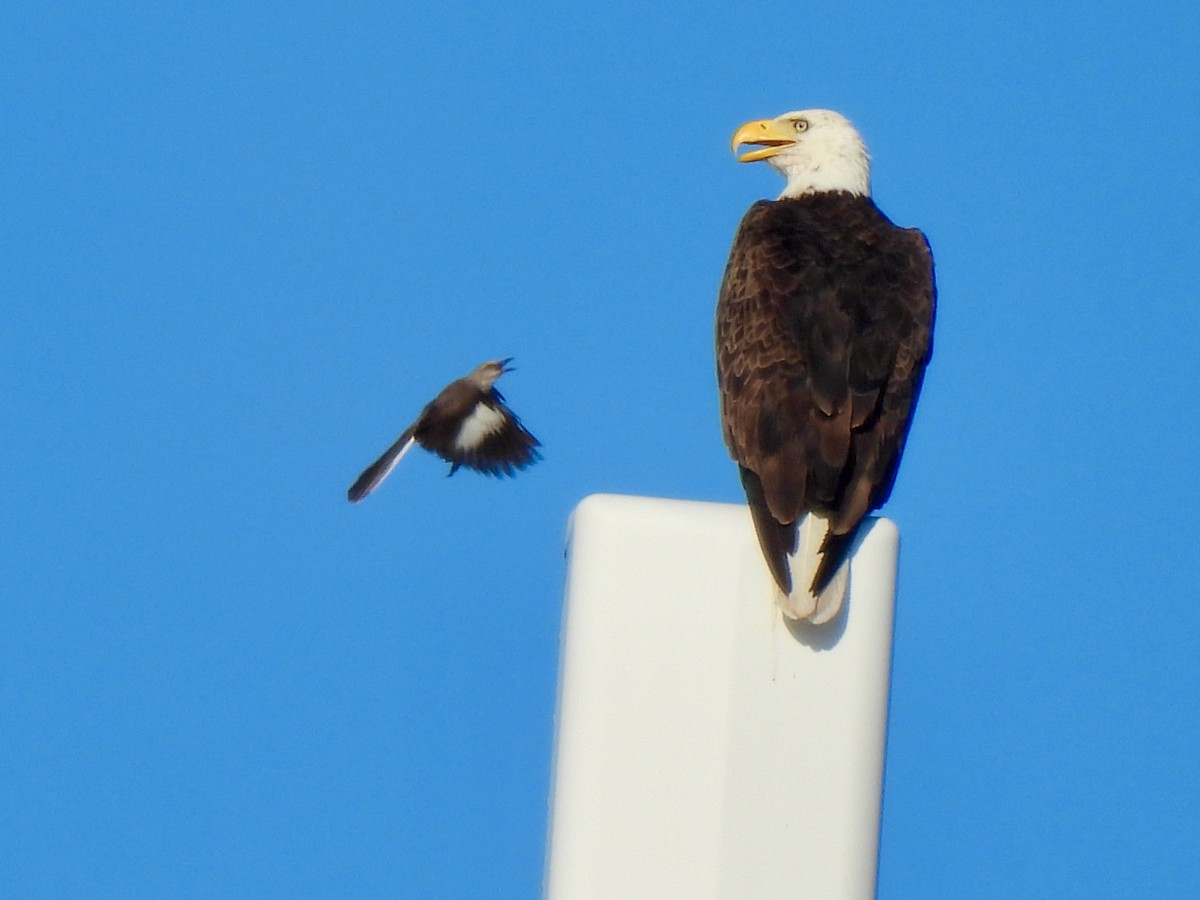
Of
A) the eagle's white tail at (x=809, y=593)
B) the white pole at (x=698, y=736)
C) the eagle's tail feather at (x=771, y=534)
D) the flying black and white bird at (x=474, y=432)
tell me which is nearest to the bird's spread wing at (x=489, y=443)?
the flying black and white bird at (x=474, y=432)

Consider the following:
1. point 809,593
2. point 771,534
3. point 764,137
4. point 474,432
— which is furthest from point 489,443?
point 809,593

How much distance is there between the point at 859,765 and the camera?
339cm

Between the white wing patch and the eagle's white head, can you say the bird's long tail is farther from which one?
the eagle's white head

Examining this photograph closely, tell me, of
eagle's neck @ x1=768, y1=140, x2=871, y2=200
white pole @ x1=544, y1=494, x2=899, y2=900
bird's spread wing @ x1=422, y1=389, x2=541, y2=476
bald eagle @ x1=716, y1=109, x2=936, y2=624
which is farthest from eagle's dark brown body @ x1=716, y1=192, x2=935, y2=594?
bird's spread wing @ x1=422, y1=389, x2=541, y2=476

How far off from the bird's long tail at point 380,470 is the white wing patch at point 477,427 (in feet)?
0.69

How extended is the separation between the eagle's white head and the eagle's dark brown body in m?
0.55

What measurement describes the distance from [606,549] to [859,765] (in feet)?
1.81

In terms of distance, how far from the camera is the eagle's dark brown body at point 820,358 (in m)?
4.26

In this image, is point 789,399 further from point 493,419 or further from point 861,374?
point 493,419

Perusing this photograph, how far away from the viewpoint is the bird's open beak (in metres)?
6.39

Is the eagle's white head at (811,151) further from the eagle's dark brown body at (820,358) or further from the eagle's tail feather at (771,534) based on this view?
the eagle's tail feather at (771,534)

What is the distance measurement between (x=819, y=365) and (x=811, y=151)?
1.76m

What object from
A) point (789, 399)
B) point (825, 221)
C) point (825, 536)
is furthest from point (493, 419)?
point (825, 536)

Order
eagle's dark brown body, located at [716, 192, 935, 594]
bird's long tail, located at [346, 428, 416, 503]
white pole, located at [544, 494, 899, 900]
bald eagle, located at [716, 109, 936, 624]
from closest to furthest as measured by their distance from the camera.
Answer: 1. white pole, located at [544, 494, 899, 900]
2. bald eagle, located at [716, 109, 936, 624]
3. eagle's dark brown body, located at [716, 192, 935, 594]
4. bird's long tail, located at [346, 428, 416, 503]
